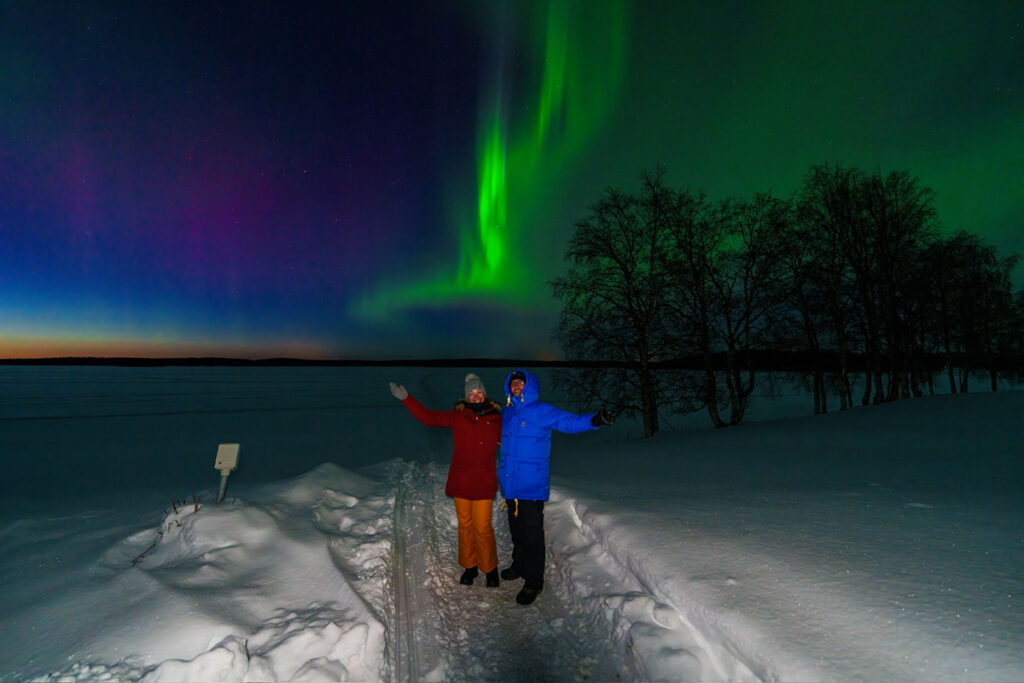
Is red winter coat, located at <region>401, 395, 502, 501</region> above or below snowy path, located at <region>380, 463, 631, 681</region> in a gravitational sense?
above

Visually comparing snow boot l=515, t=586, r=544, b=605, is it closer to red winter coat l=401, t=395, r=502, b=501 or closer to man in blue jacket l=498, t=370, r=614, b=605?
man in blue jacket l=498, t=370, r=614, b=605

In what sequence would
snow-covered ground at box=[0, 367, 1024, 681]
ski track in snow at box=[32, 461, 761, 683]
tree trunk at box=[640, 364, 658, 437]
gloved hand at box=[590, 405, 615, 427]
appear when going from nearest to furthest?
snow-covered ground at box=[0, 367, 1024, 681] → ski track in snow at box=[32, 461, 761, 683] → gloved hand at box=[590, 405, 615, 427] → tree trunk at box=[640, 364, 658, 437]

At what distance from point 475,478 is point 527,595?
44.9 inches

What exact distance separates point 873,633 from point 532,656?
217cm

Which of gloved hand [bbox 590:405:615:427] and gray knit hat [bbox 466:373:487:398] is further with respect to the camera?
gray knit hat [bbox 466:373:487:398]

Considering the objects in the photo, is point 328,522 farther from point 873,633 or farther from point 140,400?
point 140,400

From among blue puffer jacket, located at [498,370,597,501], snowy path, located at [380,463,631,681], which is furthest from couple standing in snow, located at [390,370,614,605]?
snowy path, located at [380,463,631,681]

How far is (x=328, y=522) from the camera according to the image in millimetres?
5492

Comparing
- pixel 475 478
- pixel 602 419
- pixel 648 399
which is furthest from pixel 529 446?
pixel 648 399

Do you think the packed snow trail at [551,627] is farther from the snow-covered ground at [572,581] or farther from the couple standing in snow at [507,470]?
the couple standing in snow at [507,470]

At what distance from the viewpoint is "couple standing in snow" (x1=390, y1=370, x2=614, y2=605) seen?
398 centimetres

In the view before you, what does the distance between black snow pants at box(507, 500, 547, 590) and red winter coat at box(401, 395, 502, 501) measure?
35cm

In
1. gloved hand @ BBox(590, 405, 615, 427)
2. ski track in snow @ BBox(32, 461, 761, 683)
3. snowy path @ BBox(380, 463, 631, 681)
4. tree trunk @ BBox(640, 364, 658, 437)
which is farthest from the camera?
tree trunk @ BBox(640, 364, 658, 437)

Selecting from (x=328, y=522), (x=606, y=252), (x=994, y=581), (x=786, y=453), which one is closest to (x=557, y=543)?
(x=328, y=522)
